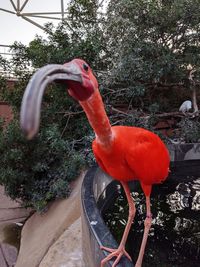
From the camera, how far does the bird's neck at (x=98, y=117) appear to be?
3.30 ft

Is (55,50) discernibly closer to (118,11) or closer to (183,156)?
(118,11)

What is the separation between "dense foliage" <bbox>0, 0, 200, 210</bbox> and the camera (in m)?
3.62

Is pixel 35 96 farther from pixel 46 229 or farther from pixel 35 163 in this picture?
pixel 35 163

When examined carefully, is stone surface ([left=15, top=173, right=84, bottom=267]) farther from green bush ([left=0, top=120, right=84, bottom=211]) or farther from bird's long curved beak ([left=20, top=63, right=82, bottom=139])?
bird's long curved beak ([left=20, top=63, right=82, bottom=139])

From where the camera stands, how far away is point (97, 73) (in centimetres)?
412

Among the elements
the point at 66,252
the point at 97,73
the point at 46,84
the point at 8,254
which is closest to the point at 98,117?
the point at 46,84

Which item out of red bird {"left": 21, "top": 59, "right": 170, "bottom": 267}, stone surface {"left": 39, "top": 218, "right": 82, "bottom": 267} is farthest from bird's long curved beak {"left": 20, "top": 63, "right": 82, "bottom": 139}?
stone surface {"left": 39, "top": 218, "right": 82, "bottom": 267}

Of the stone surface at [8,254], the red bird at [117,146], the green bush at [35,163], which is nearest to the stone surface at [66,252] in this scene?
the stone surface at [8,254]

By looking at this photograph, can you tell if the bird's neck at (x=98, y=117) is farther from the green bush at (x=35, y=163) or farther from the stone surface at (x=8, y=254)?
the green bush at (x=35, y=163)

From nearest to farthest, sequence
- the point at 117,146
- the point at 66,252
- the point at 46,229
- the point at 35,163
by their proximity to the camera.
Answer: the point at 117,146
the point at 66,252
the point at 46,229
the point at 35,163

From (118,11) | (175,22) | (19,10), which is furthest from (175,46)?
(19,10)

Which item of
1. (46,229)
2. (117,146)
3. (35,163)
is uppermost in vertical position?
(117,146)

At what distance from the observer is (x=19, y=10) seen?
7820mm

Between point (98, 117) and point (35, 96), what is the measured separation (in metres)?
0.50
